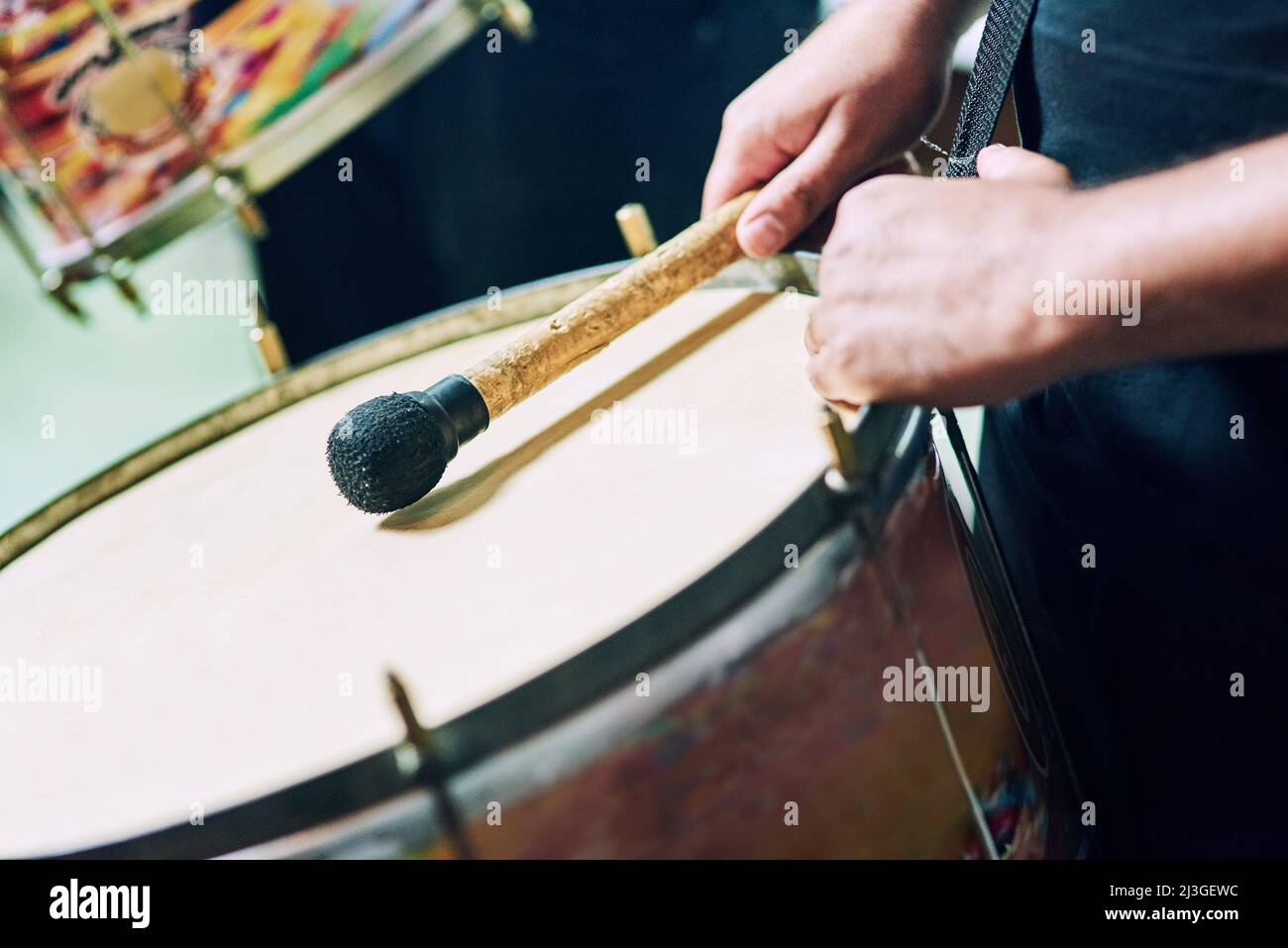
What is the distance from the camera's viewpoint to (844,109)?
2.77ft

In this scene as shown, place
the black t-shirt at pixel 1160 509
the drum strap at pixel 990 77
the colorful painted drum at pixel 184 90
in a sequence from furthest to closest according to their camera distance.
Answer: the colorful painted drum at pixel 184 90 → the drum strap at pixel 990 77 → the black t-shirt at pixel 1160 509

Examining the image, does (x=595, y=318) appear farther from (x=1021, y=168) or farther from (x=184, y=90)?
(x=184, y=90)

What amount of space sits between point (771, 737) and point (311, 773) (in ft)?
0.72

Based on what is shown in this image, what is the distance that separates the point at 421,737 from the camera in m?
0.48

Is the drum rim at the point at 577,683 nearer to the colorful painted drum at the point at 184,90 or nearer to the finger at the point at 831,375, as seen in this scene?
the finger at the point at 831,375

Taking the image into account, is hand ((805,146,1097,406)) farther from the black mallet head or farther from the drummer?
the black mallet head

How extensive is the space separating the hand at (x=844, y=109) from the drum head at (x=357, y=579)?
0.26 feet

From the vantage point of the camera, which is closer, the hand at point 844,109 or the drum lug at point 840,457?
the drum lug at point 840,457

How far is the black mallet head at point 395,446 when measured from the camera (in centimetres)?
67

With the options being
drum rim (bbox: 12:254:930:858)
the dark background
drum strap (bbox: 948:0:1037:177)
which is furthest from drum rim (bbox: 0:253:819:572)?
the dark background

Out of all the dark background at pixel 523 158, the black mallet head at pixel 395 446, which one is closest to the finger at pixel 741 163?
the black mallet head at pixel 395 446

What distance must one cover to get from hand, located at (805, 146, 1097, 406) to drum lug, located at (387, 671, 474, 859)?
12.2 inches

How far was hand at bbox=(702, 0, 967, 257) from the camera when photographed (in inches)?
33.2
